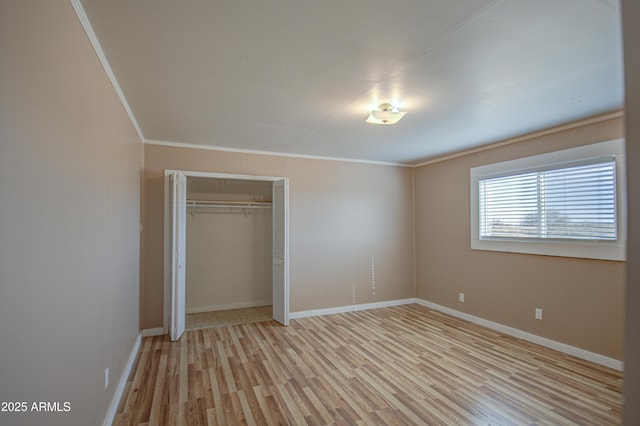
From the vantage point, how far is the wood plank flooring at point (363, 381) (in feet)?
7.96

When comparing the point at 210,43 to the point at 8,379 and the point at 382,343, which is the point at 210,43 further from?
the point at 382,343

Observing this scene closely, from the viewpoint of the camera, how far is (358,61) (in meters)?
2.20

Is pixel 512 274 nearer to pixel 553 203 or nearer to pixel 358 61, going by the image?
pixel 553 203

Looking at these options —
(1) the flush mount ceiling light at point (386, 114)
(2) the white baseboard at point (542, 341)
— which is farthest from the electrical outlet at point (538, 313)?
(1) the flush mount ceiling light at point (386, 114)

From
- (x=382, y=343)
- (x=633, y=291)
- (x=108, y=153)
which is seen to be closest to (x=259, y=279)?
(x=382, y=343)

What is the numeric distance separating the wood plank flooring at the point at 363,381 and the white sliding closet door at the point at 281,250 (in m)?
0.45

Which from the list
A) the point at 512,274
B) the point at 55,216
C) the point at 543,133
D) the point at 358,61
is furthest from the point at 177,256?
the point at 543,133

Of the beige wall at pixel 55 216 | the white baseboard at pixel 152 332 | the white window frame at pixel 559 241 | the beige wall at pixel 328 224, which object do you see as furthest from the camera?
the beige wall at pixel 328 224

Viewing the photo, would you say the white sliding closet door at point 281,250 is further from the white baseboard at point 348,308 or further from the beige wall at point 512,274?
the beige wall at point 512,274

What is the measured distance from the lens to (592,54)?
6.88ft

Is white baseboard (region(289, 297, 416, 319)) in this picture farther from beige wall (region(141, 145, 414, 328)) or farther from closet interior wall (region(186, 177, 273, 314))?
closet interior wall (region(186, 177, 273, 314))

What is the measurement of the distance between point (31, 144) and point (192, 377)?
2576 millimetres

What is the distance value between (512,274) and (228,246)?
4280mm

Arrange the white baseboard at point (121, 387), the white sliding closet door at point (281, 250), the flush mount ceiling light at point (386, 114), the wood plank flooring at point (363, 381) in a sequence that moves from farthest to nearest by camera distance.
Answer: the white sliding closet door at point (281, 250), the flush mount ceiling light at point (386, 114), the wood plank flooring at point (363, 381), the white baseboard at point (121, 387)
